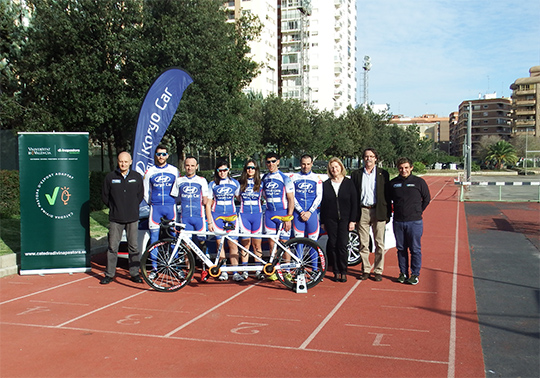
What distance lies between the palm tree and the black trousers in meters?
103

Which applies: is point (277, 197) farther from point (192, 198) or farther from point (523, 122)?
point (523, 122)

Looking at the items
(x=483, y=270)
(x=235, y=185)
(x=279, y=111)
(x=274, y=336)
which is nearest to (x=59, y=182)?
(x=235, y=185)

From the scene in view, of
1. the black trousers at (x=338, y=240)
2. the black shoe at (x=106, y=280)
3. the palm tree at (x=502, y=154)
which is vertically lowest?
the black shoe at (x=106, y=280)

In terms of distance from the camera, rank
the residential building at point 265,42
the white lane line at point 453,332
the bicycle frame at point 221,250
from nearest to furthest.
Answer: the white lane line at point 453,332 → the bicycle frame at point 221,250 → the residential building at point 265,42

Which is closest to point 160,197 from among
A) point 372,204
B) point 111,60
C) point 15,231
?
point 372,204

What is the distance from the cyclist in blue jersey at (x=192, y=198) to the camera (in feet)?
25.4

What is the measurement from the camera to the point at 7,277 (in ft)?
27.9

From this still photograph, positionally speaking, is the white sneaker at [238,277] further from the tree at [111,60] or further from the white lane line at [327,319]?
the tree at [111,60]

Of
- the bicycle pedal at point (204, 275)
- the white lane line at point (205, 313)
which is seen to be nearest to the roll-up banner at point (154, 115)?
the bicycle pedal at point (204, 275)

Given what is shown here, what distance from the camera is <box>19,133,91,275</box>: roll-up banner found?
8.52 metres

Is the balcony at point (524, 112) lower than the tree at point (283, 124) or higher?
higher

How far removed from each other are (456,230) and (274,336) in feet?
32.7

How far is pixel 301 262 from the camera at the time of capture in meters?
7.40

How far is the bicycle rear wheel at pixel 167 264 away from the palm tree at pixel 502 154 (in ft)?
342
